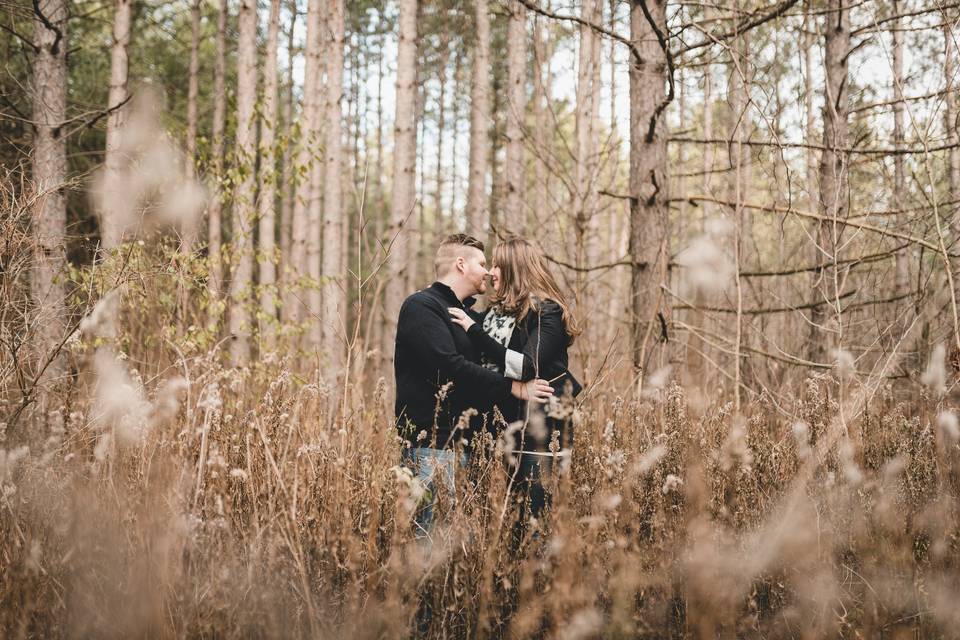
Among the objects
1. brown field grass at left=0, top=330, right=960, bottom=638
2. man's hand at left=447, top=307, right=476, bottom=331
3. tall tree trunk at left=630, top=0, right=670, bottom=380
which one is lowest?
brown field grass at left=0, top=330, right=960, bottom=638

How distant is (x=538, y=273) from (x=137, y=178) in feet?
11.8

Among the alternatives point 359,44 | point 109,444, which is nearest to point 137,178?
point 109,444

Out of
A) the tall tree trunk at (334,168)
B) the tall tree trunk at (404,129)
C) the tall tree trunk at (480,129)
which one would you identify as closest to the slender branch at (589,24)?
the tall tree trunk at (404,129)

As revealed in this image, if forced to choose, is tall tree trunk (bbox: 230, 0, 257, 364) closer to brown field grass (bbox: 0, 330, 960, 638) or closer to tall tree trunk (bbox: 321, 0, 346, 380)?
tall tree trunk (bbox: 321, 0, 346, 380)

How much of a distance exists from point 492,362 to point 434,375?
295 millimetres

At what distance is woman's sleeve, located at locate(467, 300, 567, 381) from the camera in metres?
2.84

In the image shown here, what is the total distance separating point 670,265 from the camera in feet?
14.1

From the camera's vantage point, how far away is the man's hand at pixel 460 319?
2.97m

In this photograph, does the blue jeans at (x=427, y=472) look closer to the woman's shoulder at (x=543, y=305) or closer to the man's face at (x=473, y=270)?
the woman's shoulder at (x=543, y=305)

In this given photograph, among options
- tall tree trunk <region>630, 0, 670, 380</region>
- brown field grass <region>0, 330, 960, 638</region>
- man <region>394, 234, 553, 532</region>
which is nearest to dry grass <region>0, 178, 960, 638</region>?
brown field grass <region>0, 330, 960, 638</region>

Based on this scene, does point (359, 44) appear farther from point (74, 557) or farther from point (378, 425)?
point (74, 557)

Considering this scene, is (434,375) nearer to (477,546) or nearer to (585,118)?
(477,546)

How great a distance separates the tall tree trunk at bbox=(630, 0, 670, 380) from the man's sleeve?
4.68ft

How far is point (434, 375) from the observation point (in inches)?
114
